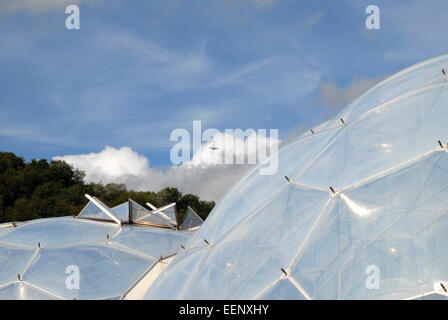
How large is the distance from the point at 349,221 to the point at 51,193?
7735 centimetres

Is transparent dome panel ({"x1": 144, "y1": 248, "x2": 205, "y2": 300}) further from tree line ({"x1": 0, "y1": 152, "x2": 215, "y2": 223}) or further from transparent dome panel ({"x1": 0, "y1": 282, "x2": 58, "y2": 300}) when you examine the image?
tree line ({"x1": 0, "y1": 152, "x2": 215, "y2": 223})

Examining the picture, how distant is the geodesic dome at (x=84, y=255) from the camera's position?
15.6 metres

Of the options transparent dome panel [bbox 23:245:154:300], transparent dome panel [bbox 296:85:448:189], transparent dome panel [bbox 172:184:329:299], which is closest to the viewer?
transparent dome panel [bbox 172:184:329:299]

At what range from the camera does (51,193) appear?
81.4 meters

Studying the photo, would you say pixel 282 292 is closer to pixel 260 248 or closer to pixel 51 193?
pixel 260 248

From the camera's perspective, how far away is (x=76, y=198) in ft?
253

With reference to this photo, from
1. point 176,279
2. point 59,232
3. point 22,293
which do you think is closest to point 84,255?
point 59,232

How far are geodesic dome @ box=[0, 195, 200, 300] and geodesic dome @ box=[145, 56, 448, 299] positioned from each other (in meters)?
3.53

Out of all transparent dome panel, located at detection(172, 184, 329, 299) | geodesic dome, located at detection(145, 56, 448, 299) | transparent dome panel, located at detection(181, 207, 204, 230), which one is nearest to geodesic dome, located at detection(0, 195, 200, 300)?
transparent dome panel, located at detection(181, 207, 204, 230)

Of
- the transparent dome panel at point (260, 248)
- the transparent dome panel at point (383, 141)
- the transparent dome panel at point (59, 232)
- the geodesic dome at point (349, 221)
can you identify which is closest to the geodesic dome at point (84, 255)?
the transparent dome panel at point (59, 232)

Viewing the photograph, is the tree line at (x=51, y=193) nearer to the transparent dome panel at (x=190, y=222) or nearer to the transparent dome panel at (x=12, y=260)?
the transparent dome panel at (x=190, y=222)

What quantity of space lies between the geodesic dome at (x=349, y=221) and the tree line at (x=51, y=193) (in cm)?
5879

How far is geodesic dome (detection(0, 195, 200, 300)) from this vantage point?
15.6 meters

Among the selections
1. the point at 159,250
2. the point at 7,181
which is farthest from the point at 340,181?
the point at 7,181
